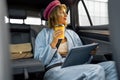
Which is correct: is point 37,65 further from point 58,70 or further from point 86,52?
point 86,52

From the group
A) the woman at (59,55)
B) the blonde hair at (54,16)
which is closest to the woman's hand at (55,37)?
the woman at (59,55)

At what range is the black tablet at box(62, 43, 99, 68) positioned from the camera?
1652 millimetres

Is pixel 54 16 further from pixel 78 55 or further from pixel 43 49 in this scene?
pixel 78 55

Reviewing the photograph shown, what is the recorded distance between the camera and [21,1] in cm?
234

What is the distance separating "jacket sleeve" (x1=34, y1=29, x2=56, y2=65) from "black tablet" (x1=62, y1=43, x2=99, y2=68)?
0.26 metres

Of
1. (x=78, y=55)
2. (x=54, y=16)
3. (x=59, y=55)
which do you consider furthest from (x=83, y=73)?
(x=54, y=16)

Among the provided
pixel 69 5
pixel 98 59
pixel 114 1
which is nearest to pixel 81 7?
pixel 69 5

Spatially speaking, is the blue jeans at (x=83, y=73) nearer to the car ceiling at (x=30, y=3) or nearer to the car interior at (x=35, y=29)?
the car interior at (x=35, y=29)

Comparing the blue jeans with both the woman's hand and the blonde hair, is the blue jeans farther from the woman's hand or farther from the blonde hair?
the blonde hair

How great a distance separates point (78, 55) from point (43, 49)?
0.39 m

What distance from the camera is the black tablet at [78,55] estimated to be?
1652mm

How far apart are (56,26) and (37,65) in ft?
1.39

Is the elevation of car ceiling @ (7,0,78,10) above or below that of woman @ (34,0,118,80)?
above

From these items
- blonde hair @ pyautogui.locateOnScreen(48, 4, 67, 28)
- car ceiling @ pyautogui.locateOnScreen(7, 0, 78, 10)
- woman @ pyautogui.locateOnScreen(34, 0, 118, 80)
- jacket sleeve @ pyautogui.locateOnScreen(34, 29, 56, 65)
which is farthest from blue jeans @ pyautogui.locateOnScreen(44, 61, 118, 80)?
car ceiling @ pyautogui.locateOnScreen(7, 0, 78, 10)
